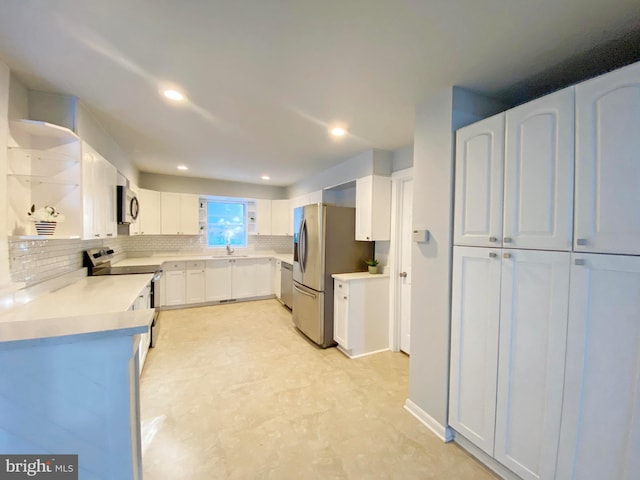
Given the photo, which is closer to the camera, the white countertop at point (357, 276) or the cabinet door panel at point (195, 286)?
the white countertop at point (357, 276)

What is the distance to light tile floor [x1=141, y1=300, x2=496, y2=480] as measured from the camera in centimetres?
163

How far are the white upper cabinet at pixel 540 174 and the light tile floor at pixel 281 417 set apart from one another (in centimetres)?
148

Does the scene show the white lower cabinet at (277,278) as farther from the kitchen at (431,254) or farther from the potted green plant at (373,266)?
the kitchen at (431,254)

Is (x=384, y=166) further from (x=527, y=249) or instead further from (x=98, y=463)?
(x=98, y=463)

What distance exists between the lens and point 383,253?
339 cm

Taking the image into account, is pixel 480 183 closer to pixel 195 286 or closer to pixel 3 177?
pixel 3 177

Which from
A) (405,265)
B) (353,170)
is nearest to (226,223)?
(353,170)

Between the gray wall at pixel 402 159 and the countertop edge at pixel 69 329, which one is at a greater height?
the gray wall at pixel 402 159

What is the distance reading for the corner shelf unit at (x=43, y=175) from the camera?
5.71ft

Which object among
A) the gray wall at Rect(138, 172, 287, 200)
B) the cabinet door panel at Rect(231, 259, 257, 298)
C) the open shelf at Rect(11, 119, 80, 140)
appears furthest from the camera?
the cabinet door panel at Rect(231, 259, 257, 298)

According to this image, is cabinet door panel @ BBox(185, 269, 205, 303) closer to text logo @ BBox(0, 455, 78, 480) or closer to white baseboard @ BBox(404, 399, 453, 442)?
white baseboard @ BBox(404, 399, 453, 442)

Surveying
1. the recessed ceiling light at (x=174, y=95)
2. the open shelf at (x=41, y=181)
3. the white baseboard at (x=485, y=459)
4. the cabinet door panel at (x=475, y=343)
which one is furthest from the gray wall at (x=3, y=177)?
the white baseboard at (x=485, y=459)

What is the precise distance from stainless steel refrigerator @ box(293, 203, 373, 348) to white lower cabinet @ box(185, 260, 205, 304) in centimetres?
224

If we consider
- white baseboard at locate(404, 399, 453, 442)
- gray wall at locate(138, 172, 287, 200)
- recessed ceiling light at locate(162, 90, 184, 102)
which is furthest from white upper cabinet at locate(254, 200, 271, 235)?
white baseboard at locate(404, 399, 453, 442)
